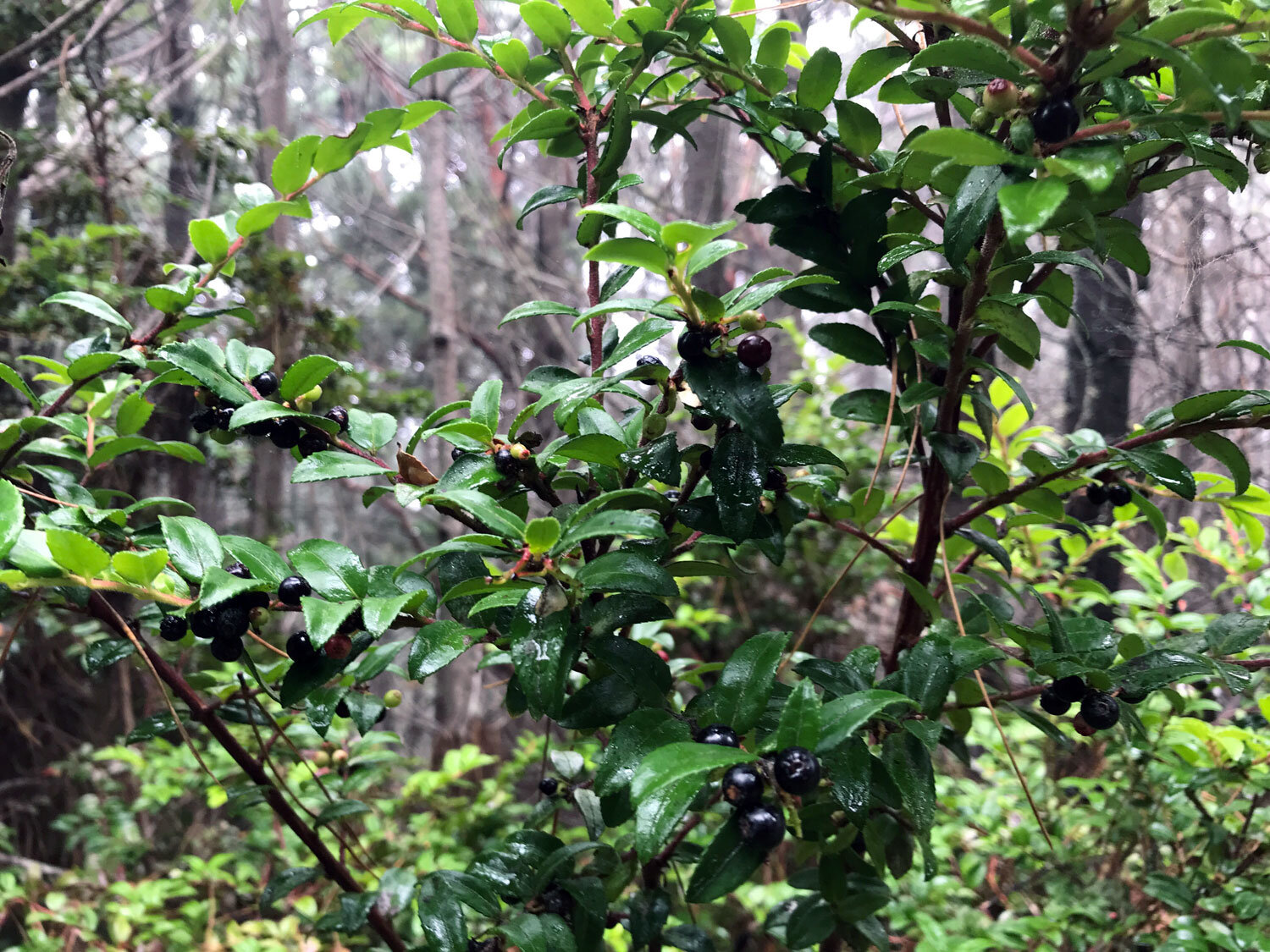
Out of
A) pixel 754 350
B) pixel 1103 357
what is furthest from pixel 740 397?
pixel 1103 357

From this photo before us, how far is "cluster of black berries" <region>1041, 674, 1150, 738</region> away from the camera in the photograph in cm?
58

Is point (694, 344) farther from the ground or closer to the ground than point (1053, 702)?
farther from the ground

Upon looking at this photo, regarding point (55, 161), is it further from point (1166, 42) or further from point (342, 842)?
point (1166, 42)

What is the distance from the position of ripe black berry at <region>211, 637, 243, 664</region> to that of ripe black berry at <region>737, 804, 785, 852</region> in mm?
405

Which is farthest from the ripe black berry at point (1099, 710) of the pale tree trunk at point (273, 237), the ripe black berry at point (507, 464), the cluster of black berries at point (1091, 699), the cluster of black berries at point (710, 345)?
the pale tree trunk at point (273, 237)

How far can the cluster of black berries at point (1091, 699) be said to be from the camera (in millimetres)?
578

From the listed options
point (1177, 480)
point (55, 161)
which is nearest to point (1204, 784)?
point (1177, 480)

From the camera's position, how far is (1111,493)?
857 mm

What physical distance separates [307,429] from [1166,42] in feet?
2.38

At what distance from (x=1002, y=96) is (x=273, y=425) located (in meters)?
0.65

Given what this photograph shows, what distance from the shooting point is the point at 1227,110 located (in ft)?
1.40

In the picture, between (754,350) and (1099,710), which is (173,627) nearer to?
(754,350)

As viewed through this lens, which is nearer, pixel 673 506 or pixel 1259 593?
pixel 673 506

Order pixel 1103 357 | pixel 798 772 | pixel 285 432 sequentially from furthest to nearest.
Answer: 1. pixel 1103 357
2. pixel 285 432
3. pixel 798 772
